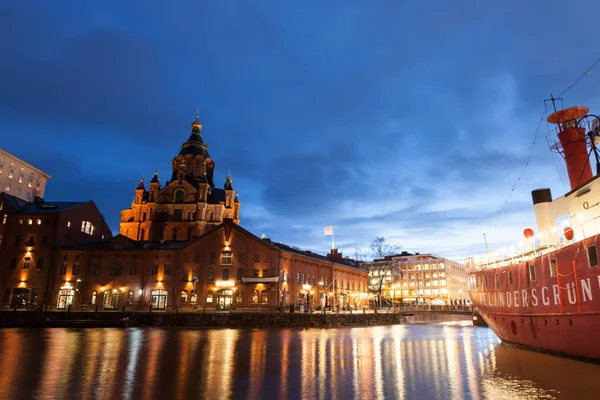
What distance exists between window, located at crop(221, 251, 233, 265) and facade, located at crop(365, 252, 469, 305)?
266 ft

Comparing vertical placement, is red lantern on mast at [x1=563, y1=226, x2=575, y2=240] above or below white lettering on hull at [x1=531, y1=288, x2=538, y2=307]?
above

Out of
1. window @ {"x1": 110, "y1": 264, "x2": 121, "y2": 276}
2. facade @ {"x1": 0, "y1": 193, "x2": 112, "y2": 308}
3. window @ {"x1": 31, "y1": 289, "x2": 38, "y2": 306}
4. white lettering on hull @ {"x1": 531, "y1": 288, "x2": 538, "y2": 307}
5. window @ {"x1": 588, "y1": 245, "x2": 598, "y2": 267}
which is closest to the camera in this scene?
window @ {"x1": 588, "y1": 245, "x2": 598, "y2": 267}

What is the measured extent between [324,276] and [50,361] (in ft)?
201

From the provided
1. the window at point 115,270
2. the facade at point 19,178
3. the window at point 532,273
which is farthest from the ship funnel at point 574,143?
the facade at point 19,178

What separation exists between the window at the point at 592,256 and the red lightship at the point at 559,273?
0.04 metres

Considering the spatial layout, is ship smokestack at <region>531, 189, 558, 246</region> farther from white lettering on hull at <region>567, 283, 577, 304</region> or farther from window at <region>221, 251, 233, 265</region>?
window at <region>221, 251, 233, 265</region>

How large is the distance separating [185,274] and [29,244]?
2642cm

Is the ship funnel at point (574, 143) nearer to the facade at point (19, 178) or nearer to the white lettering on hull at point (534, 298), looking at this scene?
the white lettering on hull at point (534, 298)

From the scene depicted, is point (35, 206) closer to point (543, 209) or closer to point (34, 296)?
point (34, 296)

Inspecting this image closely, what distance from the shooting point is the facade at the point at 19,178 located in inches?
3423

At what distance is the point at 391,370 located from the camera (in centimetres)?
1780

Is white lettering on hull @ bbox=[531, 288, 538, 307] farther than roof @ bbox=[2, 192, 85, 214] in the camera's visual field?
No

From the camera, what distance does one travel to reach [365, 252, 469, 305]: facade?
14400 centimetres

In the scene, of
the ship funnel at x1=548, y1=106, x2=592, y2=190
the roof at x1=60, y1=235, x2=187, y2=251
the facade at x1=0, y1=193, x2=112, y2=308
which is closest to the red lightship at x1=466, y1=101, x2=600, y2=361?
the ship funnel at x1=548, y1=106, x2=592, y2=190
